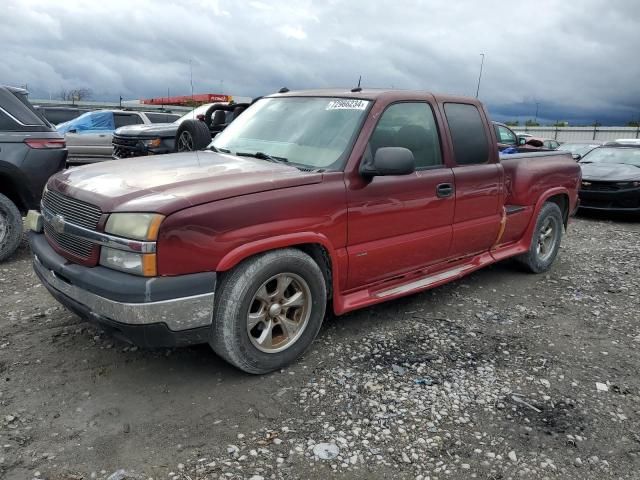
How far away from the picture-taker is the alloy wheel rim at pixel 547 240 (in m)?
5.90

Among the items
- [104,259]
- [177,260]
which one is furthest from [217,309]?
[104,259]

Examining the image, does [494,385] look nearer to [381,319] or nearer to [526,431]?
[526,431]

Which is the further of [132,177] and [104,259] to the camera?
[132,177]

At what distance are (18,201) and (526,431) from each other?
547 cm

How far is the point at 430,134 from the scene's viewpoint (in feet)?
14.0

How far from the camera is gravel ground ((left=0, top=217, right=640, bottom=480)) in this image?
8.43 ft

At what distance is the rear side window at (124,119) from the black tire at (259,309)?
11.6 metres

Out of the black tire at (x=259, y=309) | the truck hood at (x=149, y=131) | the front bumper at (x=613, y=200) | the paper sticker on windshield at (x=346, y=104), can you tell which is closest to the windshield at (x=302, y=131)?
the paper sticker on windshield at (x=346, y=104)

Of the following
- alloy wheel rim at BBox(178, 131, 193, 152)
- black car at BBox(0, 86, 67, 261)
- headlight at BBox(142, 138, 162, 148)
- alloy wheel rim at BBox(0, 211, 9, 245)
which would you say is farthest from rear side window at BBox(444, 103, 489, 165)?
headlight at BBox(142, 138, 162, 148)

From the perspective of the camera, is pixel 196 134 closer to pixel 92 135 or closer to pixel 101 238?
pixel 101 238

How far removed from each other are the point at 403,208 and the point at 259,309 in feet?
4.49

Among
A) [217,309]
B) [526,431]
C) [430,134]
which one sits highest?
[430,134]

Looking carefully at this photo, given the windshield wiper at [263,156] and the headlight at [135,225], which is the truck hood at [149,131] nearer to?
the windshield wiper at [263,156]

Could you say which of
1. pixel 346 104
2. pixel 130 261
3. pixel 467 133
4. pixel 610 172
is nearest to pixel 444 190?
pixel 467 133
